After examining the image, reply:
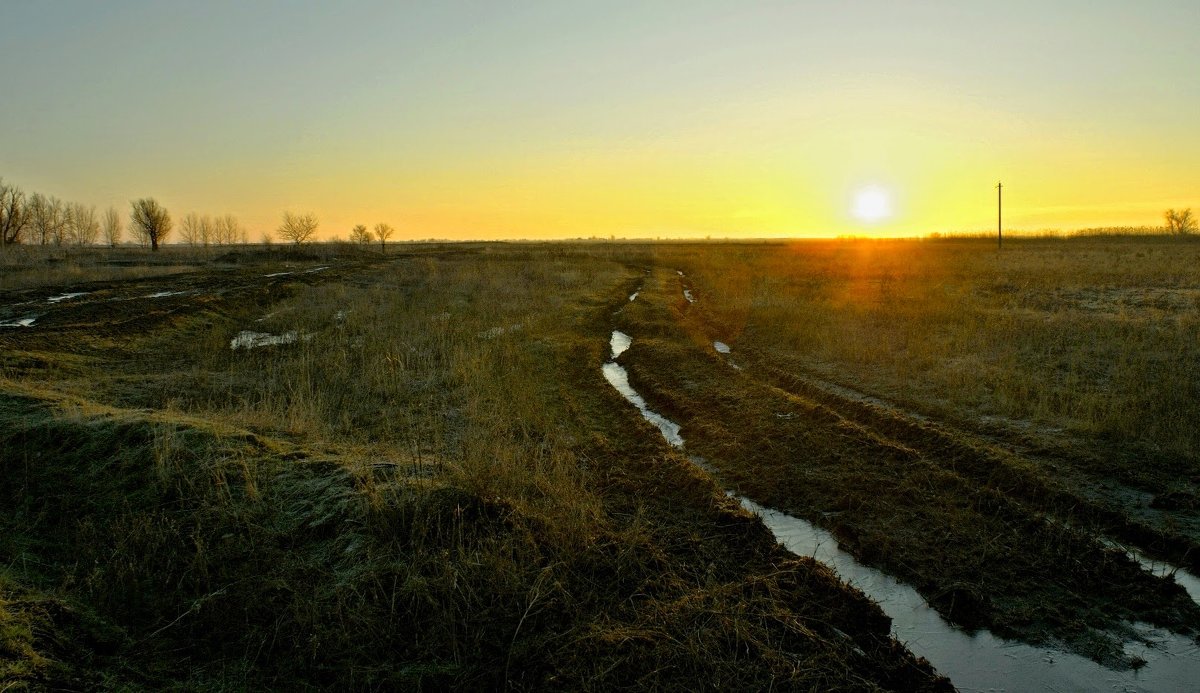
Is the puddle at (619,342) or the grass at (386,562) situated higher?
the puddle at (619,342)

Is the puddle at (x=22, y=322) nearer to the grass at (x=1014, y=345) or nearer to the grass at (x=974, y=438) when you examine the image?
the grass at (x=974, y=438)

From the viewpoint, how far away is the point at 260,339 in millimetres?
16219

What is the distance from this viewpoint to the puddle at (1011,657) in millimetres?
4023

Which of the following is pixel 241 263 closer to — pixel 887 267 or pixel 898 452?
pixel 887 267

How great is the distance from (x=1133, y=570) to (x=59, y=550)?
866 centimetres

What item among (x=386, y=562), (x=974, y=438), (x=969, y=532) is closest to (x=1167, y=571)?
(x=969, y=532)

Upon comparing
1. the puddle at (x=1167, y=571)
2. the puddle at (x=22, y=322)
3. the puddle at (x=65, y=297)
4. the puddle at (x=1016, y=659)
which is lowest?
the puddle at (x=1016, y=659)

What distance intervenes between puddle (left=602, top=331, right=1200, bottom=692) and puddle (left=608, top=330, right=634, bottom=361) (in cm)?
1040

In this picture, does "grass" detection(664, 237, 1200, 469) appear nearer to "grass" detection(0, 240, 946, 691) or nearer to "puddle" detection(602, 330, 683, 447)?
"puddle" detection(602, 330, 683, 447)

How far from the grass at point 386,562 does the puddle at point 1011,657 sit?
36cm

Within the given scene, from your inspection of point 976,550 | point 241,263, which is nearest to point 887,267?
point 976,550

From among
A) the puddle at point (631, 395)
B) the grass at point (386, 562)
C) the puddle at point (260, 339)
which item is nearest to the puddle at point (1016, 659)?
the grass at point (386, 562)

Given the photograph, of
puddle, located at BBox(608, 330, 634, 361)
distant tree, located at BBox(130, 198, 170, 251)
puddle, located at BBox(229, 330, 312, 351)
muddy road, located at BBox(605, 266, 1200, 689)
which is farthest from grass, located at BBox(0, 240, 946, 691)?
distant tree, located at BBox(130, 198, 170, 251)

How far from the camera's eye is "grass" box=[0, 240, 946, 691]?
12.8 ft
